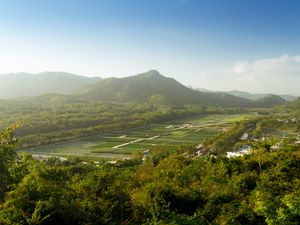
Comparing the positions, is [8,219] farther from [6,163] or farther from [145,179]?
[145,179]

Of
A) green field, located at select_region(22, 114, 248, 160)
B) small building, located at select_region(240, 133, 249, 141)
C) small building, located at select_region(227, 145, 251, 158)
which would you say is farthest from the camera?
small building, located at select_region(240, 133, 249, 141)

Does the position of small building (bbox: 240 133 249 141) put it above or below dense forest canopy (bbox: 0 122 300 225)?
below

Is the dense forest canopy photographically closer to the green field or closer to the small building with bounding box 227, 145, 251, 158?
the small building with bounding box 227, 145, 251, 158

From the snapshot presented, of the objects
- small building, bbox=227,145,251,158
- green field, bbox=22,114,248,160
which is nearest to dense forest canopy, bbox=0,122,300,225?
small building, bbox=227,145,251,158

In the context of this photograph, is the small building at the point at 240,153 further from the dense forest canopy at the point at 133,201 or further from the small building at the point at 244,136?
the dense forest canopy at the point at 133,201

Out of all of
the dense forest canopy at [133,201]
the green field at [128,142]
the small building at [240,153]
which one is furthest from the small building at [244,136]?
the dense forest canopy at [133,201]

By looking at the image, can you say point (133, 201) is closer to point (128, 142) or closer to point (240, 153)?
point (240, 153)

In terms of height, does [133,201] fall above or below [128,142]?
above

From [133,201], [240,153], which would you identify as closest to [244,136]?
[240,153]

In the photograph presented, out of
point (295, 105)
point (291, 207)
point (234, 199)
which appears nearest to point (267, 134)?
point (234, 199)
